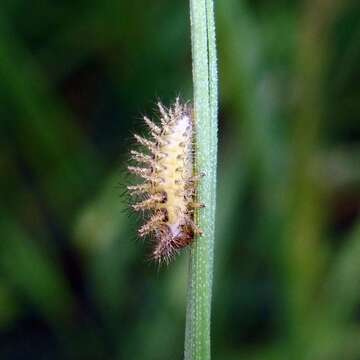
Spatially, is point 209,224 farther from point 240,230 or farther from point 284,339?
point 240,230

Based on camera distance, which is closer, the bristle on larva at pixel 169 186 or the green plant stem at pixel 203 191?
the green plant stem at pixel 203 191

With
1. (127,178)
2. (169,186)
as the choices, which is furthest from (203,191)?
(127,178)

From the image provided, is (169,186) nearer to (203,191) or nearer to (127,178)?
(203,191)

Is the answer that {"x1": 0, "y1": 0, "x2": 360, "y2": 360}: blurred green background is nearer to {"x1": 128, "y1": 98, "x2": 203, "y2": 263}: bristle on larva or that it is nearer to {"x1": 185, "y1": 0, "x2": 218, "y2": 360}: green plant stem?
{"x1": 128, "y1": 98, "x2": 203, "y2": 263}: bristle on larva

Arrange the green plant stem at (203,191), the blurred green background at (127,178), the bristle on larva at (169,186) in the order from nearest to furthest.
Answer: the green plant stem at (203,191), the bristle on larva at (169,186), the blurred green background at (127,178)

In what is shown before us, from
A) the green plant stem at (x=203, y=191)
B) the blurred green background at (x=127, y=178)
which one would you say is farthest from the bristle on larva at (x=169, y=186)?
the blurred green background at (x=127, y=178)

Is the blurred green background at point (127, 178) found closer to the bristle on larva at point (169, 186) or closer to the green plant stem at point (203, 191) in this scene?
the bristle on larva at point (169, 186)

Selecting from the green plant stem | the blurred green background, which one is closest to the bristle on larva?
the green plant stem
